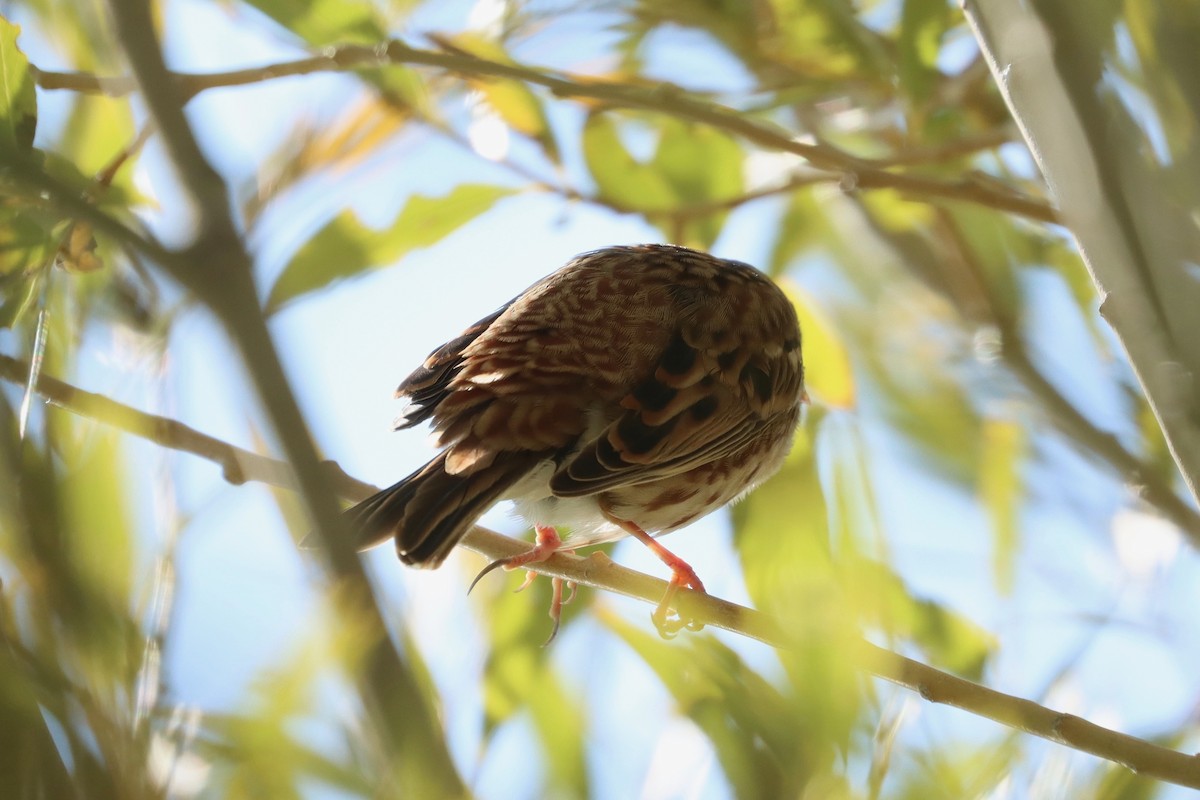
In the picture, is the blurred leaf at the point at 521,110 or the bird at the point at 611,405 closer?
the bird at the point at 611,405

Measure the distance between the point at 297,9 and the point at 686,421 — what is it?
127 cm

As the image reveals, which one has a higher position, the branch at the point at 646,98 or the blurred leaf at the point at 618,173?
the blurred leaf at the point at 618,173

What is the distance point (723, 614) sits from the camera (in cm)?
230

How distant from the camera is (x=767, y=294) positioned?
11.1 ft

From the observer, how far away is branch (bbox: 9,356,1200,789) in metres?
0.96

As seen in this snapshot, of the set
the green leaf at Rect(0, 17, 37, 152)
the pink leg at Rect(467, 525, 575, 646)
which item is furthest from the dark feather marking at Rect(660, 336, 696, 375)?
the green leaf at Rect(0, 17, 37, 152)

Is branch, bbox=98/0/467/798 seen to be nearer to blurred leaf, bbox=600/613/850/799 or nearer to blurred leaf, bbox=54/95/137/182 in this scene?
blurred leaf, bbox=600/613/850/799

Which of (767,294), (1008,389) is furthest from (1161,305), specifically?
(767,294)

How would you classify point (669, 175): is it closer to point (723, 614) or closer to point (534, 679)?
point (723, 614)

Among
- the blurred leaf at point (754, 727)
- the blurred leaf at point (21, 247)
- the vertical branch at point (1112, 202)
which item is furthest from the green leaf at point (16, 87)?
the vertical branch at point (1112, 202)

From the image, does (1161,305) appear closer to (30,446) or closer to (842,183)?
(30,446)

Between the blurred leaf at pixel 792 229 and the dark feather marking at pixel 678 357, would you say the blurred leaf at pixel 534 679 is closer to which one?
the dark feather marking at pixel 678 357

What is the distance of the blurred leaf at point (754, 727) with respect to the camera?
78 centimetres

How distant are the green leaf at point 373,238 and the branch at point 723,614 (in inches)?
20.8
